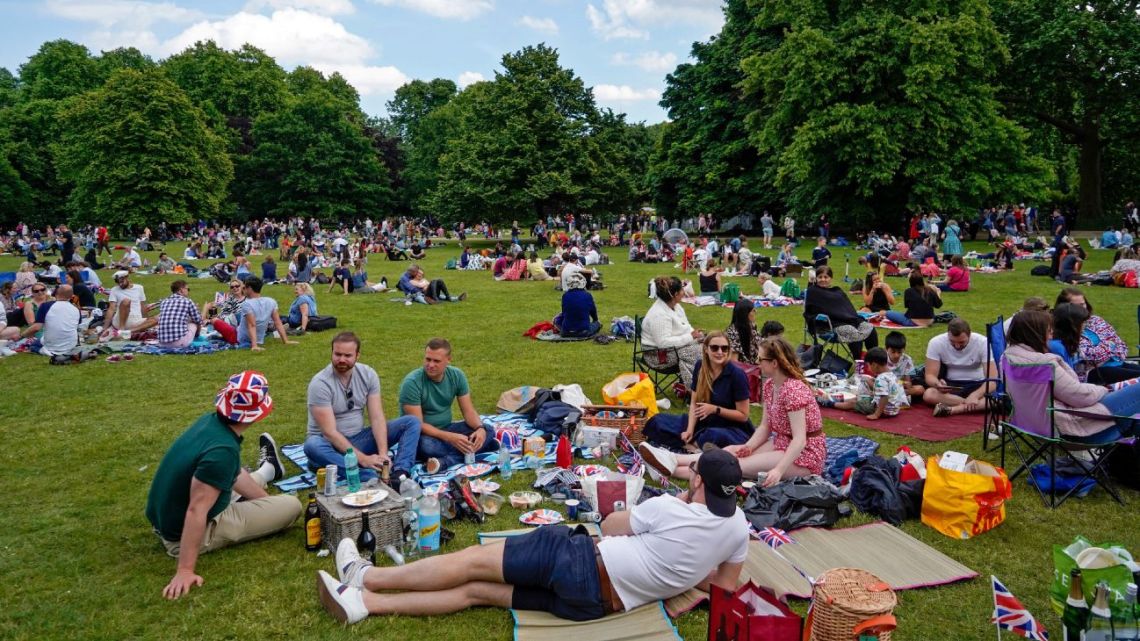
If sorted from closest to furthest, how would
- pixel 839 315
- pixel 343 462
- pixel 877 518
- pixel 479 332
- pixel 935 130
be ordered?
1. pixel 877 518
2. pixel 343 462
3. pixel 839 315
4. pixel 479 332
5. pixel 935 130

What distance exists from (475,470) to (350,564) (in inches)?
84.0

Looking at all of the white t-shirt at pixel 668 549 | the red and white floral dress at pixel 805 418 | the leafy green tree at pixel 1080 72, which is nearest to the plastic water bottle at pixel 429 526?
the white t-shirt at pixel 668 549

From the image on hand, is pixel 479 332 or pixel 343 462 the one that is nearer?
pixel 343 462

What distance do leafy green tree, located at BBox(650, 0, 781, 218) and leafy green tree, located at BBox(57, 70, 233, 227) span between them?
30.4m

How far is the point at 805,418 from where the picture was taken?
612 cm

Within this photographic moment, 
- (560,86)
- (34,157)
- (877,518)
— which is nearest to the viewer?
(877,518)

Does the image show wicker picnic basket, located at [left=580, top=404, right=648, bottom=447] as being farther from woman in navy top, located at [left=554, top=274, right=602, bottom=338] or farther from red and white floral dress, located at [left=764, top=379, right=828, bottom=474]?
woman in navy top, located at [left=554, top=274, right=602, bottom=338]

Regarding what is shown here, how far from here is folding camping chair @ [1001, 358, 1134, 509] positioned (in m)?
5.95

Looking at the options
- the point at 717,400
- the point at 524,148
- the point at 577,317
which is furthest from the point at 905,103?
the point at 717,400

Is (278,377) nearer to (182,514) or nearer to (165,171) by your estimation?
(182,514)

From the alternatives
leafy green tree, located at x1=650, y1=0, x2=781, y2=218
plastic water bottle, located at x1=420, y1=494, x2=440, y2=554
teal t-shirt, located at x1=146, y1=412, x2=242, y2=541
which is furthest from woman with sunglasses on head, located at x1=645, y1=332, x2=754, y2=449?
leafy green tree, located at x1=650, y1=0, x2=781, y2=218

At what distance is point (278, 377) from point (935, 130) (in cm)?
2812

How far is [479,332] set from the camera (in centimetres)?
1436

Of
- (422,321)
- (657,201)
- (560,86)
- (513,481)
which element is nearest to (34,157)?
(560,86)
